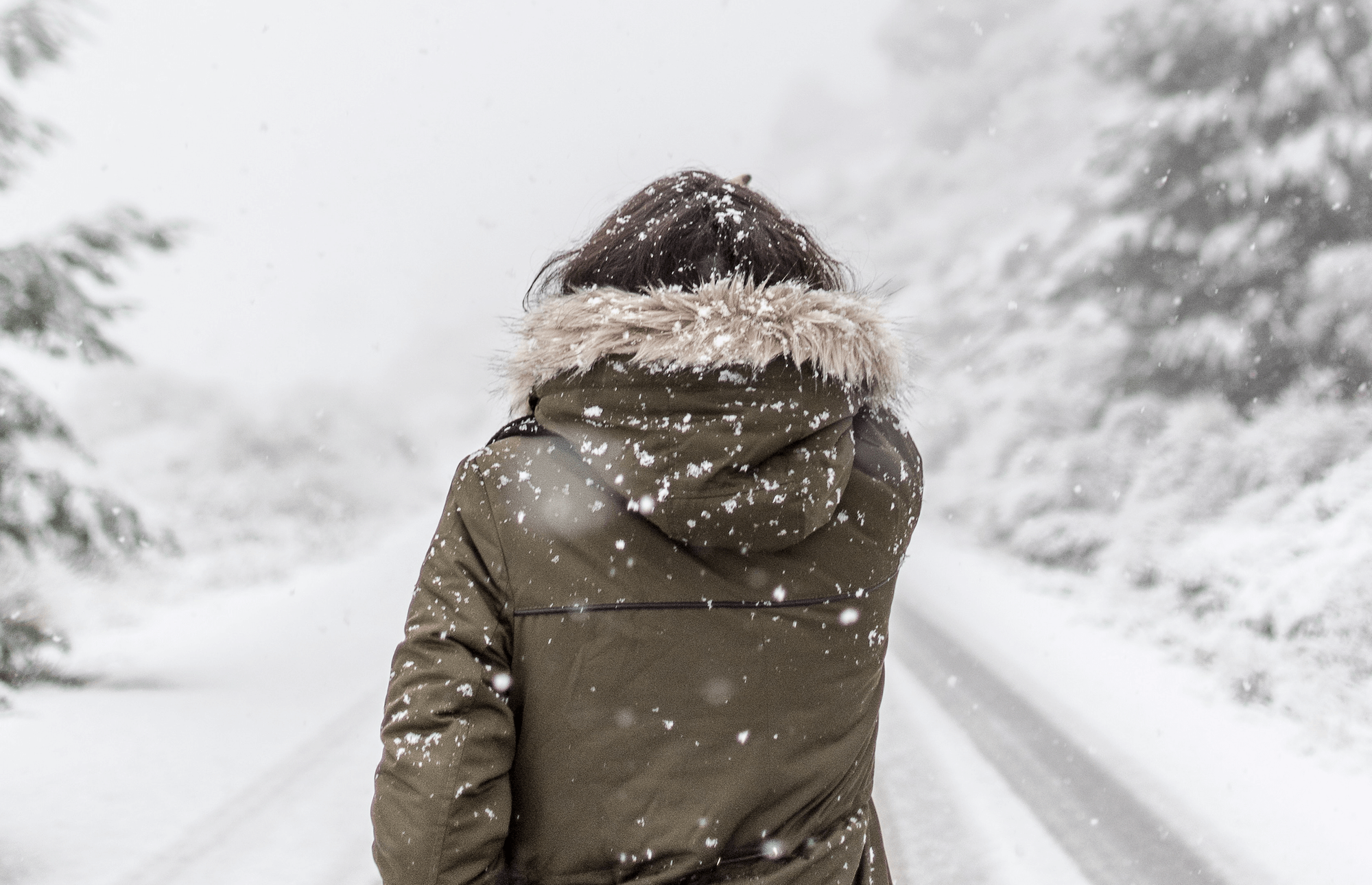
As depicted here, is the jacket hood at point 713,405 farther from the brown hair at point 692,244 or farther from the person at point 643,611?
the brown hair at point 692,244

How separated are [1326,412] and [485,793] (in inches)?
373

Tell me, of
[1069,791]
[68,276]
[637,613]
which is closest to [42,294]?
[68,276]

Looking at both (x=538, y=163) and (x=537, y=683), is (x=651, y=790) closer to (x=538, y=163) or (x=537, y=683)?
(x=537, y=683)

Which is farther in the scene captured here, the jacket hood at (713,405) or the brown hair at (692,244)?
the brown hair at (692,244)

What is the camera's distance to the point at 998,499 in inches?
481

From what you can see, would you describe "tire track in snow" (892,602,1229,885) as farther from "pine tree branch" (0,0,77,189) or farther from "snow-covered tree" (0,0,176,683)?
"pine tree branch" (0,0,77,189)

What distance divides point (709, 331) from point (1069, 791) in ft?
13.2

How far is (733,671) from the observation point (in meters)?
1.02

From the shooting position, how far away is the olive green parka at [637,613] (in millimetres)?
958

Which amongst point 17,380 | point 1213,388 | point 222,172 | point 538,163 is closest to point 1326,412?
point 1213,388

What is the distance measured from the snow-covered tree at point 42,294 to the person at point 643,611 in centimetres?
442

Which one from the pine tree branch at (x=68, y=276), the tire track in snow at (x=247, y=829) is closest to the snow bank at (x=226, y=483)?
the pine tree branch at (x=68, y=276)

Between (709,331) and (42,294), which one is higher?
(42,294)

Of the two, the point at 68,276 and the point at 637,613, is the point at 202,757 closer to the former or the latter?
the point at 68,276
